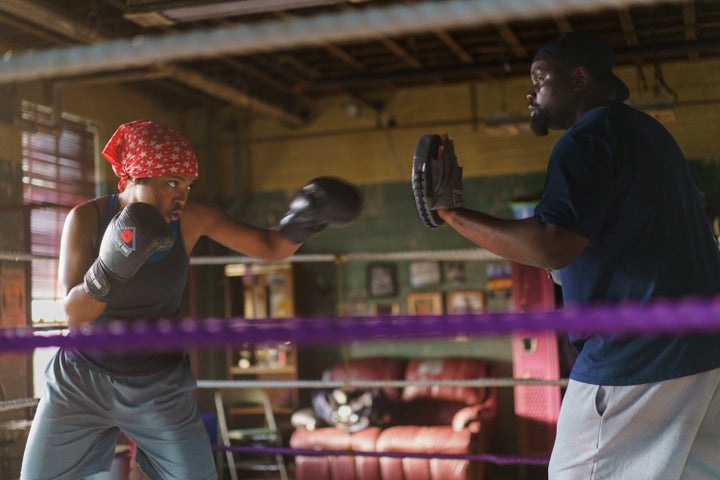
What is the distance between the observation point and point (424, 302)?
6934 mm

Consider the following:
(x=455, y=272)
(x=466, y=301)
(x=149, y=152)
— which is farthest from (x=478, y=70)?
(x=149, y=152)

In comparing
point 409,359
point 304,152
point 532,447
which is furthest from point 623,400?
point 304,152

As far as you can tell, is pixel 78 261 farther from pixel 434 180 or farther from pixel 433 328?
pixel 433 328

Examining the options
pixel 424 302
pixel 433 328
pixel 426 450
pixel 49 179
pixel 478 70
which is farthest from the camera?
pixel 424 302

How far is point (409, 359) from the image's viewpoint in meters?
6.86

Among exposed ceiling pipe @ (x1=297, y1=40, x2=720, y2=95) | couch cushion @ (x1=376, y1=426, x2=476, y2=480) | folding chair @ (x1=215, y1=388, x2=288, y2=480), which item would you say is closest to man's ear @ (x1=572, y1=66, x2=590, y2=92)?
couch cushion @ (x1=376, y1=426, x2=476, y2=480)

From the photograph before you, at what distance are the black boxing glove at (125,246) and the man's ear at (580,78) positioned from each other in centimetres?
78

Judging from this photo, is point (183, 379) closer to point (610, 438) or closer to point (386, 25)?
point (610, 438)

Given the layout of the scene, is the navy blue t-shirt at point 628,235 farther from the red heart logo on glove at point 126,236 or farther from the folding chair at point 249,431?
the folding chair at point 249,431

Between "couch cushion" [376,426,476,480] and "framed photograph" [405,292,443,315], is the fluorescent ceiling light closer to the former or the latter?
"couch cushion" [376,426,476,480]

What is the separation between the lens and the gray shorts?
1794 mm

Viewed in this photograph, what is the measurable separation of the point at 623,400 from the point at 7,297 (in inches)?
177

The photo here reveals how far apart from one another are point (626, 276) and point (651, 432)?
0.82 feet

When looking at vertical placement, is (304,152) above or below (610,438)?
above
